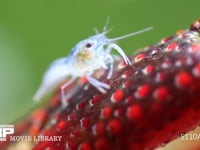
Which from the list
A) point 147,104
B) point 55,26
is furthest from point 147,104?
point 55,26

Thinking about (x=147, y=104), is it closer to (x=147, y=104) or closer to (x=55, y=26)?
(x=147, y=104)

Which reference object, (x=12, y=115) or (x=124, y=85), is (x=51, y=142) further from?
(x=12, y=115)

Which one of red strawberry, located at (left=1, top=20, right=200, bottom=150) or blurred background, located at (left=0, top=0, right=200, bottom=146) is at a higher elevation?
blurred background, located at (left=0, top=0, right=200, bottom=146)

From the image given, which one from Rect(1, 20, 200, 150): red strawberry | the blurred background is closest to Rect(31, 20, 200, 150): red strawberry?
Rect(1, 20, 200, 150): red strawberry

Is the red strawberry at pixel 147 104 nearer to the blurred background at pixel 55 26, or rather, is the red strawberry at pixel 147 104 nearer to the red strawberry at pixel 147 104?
the red strawberry at pixel 147 104

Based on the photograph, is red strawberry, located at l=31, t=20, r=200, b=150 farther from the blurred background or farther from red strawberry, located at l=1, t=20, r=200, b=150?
the blurred background
